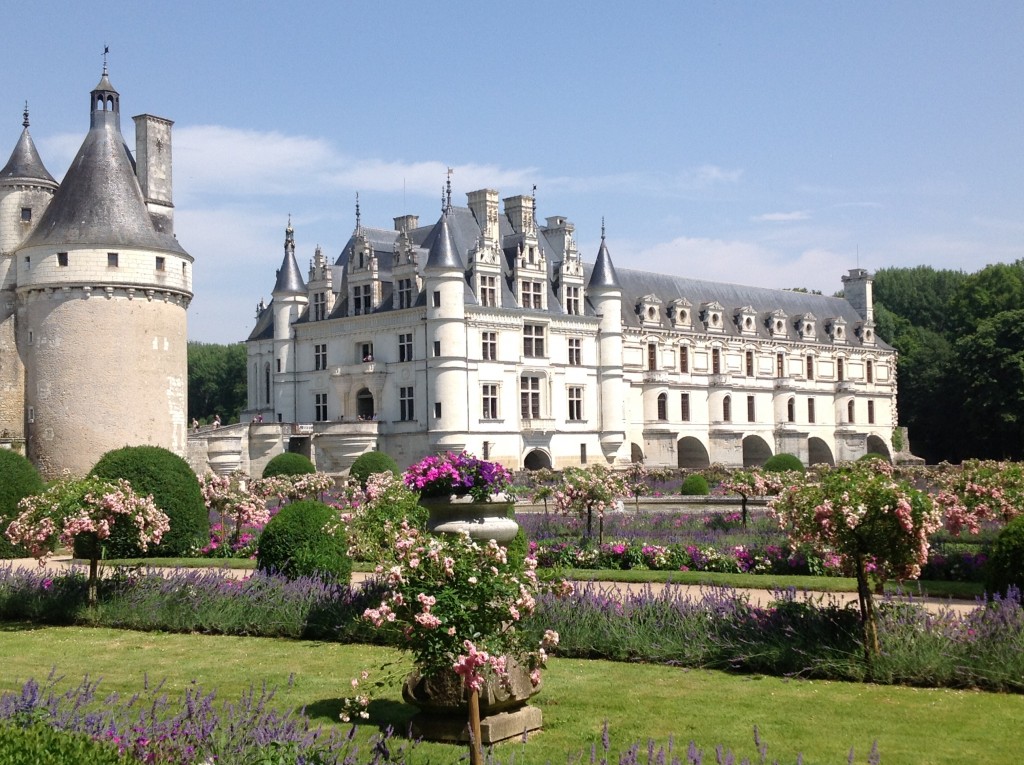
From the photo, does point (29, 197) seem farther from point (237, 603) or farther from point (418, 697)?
point (418, 697)

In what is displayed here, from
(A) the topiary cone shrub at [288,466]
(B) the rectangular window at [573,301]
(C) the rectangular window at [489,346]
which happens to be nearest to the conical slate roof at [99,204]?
(A) the topiary cone shrub at [288,466]

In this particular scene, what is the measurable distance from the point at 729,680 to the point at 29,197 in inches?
1095

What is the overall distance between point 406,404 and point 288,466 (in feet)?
22.1

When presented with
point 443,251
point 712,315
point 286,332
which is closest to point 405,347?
point 443,251

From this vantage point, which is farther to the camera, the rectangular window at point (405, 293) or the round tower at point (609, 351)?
the round tower at point (609, 351)

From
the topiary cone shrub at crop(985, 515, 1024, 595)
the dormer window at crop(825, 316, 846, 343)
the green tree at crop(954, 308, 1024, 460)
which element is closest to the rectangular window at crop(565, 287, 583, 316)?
the dormer window at crop(825, 316, 846, 343)

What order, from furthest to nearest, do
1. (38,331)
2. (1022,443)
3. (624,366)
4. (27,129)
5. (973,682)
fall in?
(1022,443), (624,366), (27,129), (38,331), (973,682)

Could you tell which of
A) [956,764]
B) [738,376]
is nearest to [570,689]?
[956,764]

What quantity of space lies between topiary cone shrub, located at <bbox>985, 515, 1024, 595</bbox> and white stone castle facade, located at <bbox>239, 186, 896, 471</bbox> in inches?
1117

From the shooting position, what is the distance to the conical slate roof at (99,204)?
29703 millimetres

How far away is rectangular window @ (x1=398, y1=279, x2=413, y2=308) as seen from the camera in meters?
39.4

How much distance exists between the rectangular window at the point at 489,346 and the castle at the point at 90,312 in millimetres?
11399

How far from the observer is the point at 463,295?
38.6 meters

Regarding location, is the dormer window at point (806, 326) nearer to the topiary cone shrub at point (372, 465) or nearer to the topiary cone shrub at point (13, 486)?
the topiary cone shrub at point (372, 465)
